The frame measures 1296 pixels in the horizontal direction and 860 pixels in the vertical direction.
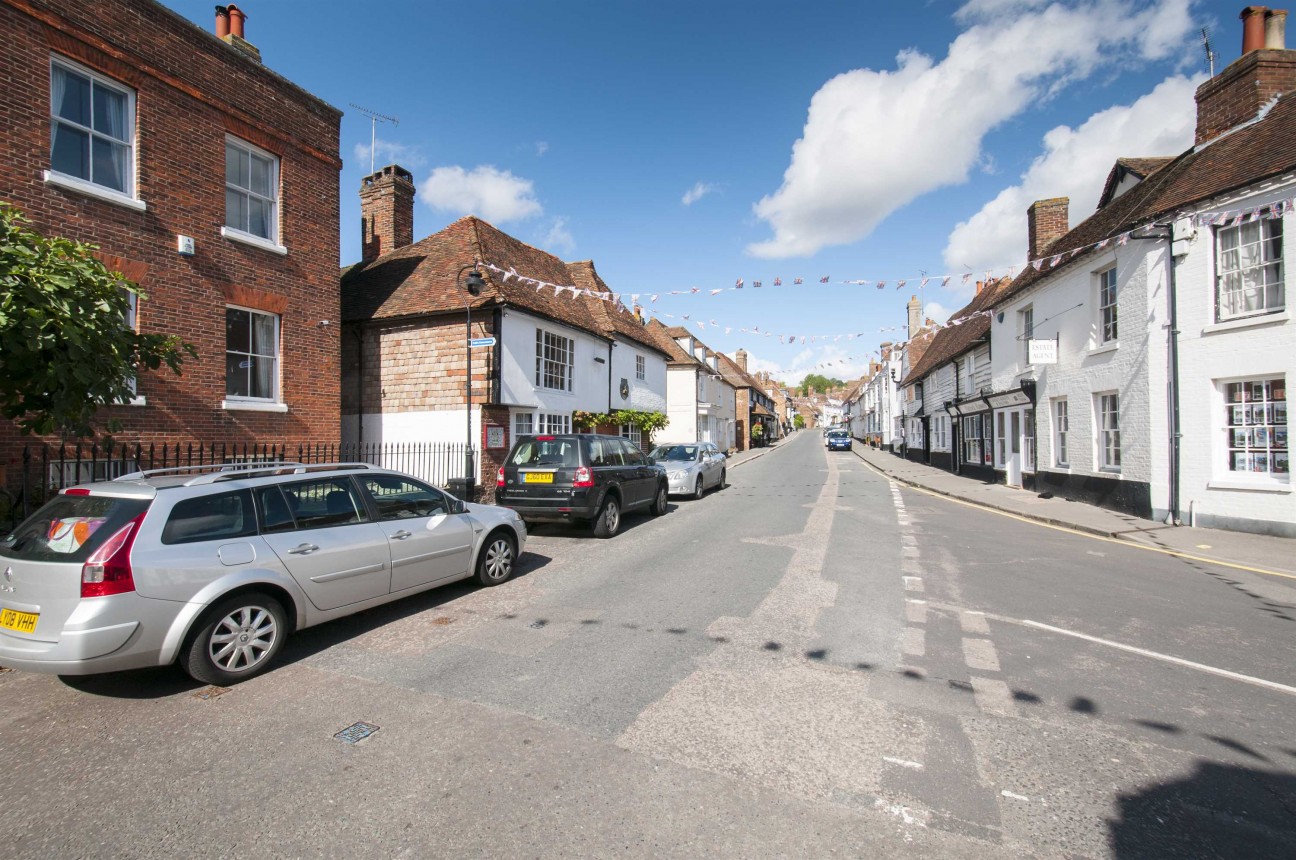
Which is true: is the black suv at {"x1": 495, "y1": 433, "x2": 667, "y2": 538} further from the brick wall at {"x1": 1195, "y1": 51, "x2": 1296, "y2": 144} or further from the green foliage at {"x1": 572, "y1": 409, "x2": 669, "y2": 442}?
the brick wall at {"x1": 1195, "y1": 51, "x2": 1296, "y2": 144}

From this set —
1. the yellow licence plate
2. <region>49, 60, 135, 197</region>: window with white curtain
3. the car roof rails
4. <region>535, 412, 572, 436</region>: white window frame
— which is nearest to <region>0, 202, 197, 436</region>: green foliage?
the car roof rails

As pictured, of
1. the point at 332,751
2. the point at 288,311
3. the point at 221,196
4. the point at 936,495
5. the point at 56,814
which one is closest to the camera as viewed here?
the point at 56,814

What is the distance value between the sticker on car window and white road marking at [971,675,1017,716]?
5.95 m

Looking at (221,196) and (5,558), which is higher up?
(221,196)

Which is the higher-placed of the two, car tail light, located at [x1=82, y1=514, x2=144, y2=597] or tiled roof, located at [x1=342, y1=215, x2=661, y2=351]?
tiled roof, located at [x1=342, y1=215, x2=661, y2=351]

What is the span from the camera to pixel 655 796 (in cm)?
295

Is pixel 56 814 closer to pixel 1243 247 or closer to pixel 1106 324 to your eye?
pixel 1243 247

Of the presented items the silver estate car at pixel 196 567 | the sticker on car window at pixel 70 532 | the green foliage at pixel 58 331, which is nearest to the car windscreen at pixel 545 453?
the silver estate car at pixel 196 567

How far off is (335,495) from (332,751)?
8.47 ft

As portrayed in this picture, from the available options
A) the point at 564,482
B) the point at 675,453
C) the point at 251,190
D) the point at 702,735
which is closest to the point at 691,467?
the point at 675,453

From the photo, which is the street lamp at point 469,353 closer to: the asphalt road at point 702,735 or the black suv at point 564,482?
the black suv at point 564,482

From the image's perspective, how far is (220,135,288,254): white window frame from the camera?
10.4m

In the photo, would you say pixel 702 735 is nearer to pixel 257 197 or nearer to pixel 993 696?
pixel 993 696

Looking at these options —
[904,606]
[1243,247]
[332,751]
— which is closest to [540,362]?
[904,606]
